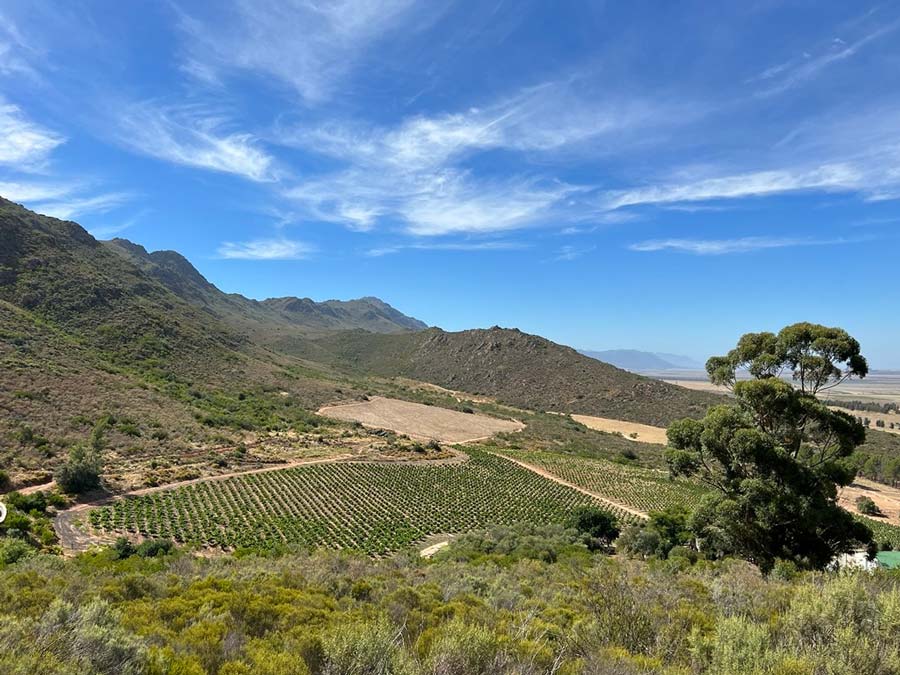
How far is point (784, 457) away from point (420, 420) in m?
76.8

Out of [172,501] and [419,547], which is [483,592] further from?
[172,501]

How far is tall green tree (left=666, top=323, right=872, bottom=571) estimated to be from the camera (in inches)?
541

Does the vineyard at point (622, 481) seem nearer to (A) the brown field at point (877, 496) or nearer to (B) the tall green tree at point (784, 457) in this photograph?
(A) the brown field at point (877, 496)

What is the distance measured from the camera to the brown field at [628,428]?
9056cm

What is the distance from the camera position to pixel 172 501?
3275cm

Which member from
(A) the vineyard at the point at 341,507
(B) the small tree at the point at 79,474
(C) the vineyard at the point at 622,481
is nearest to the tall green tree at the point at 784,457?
(A) the vineyard at the point at 341,507

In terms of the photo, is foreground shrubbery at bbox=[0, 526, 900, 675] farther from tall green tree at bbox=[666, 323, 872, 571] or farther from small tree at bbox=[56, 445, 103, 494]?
small tree at bbox=[56, 445, 103, 494]

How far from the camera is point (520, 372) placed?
135375 mm

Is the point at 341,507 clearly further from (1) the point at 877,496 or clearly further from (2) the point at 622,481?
(1) the point at 877,496

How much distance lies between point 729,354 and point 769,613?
1062 cm

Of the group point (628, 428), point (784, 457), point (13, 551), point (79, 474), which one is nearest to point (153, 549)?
point (13, 551)

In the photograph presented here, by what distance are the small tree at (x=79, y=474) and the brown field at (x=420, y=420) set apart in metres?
45.6

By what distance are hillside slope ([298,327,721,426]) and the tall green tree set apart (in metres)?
92.7

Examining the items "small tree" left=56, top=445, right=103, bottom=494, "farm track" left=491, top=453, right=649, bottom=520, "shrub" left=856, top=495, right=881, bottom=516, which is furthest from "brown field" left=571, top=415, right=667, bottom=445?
"small tree" left=56, top=445, right=103, bottom=494
